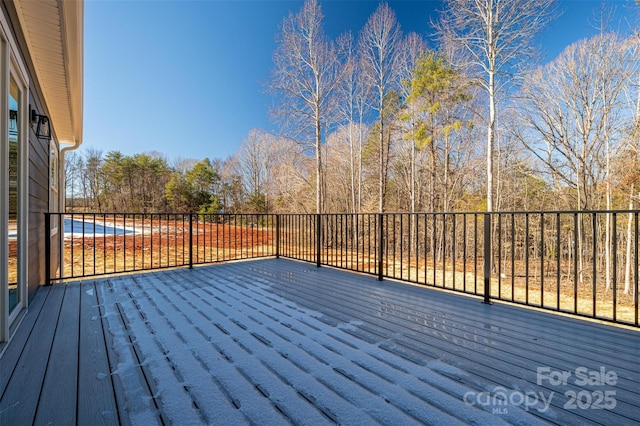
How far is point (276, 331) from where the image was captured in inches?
81.6

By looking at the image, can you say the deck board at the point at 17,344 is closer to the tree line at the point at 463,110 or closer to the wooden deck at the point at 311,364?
the wooden deck at the point at 311,364

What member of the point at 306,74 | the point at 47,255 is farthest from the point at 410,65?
the point at 47,255

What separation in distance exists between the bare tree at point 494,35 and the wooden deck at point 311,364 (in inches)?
278

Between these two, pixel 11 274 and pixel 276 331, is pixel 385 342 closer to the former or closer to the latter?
pixel 276 331

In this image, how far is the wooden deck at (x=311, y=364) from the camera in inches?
47.5

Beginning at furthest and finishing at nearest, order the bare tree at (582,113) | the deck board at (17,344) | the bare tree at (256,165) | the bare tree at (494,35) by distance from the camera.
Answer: the bare tree at (256,165) → the bare tree at (582,113) → the bare tree at (494,35) → the deck board at (17,344)

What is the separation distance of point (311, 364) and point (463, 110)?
1116 centimetres

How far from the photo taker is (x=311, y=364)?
1598mm

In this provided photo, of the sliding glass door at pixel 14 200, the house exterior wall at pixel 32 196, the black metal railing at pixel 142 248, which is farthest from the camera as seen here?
the black metal railing at pixel 142 248

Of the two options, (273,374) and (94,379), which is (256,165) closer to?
(94,379)

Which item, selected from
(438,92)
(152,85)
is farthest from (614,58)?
(152,85)

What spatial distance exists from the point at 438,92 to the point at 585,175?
532cm

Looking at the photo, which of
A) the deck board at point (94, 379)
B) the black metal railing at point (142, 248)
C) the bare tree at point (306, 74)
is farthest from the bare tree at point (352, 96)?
the deck board at point (94, 379)

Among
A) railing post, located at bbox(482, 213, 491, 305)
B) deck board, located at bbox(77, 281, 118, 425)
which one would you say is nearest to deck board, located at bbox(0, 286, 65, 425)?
deck board, located at bbox(77, 281, 118, 425)
